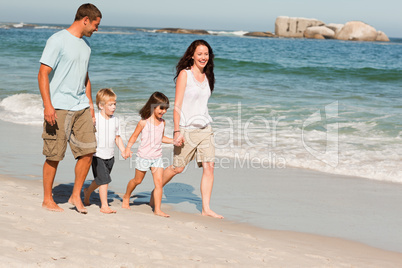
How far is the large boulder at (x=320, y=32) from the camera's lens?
3039 inches

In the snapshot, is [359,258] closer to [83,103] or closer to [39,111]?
[83,103]

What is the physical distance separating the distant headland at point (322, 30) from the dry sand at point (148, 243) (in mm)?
74026

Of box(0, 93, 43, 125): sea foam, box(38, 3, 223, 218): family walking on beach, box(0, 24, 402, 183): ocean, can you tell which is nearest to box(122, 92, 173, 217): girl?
box(38, 3, 223, 218): family walking on beach

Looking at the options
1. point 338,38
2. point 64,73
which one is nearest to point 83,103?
point 64,73

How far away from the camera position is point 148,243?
3721 mm

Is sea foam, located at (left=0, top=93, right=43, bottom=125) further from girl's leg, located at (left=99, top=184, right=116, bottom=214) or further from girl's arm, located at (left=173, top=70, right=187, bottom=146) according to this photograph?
girl's arm, located at (left=173, top=70, right=187, bottom=146)

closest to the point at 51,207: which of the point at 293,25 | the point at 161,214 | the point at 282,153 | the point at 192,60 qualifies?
the point at 161,214

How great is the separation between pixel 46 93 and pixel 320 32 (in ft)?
256

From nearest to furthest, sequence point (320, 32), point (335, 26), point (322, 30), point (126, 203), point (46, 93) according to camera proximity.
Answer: point (46, 93), point (126, 203), point (322, 30), point (320, 32), point (335, 26)

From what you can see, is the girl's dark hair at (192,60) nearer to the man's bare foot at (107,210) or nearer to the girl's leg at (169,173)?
the girl's leg at (169,173)

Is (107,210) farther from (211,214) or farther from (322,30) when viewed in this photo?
(322,30)

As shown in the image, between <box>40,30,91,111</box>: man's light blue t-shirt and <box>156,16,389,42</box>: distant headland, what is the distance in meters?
74.3

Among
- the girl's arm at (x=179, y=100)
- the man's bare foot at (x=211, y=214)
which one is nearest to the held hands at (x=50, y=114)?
the girl's arm at (x=179, y=100)

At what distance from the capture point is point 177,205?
5.51m
